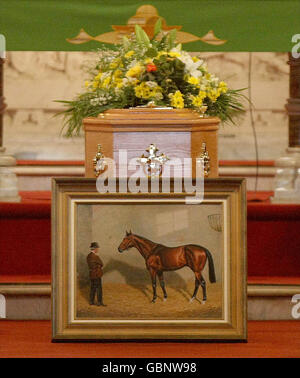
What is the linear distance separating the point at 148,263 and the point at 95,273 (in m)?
0.21

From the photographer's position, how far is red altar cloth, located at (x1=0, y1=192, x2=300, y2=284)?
3.76 m

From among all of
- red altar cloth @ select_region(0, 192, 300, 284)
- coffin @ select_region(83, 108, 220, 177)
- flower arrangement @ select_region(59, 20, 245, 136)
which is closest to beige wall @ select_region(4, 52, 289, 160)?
red altar cloth @ select_region(0, 192, 300, 284)

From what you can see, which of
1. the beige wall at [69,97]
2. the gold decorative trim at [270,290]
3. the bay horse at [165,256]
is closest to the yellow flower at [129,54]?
the bay horse at [165,256]

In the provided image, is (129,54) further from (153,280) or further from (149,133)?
(153,280)

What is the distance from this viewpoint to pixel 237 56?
553cm

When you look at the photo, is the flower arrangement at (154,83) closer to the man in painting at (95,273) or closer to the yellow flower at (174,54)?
the yellow flower at (174,54)

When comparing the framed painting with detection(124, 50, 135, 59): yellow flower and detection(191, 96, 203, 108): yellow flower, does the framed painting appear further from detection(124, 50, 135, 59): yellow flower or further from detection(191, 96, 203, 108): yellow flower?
detection(124, 50, 135, 59): yellow flower

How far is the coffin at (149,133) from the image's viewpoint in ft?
11.2

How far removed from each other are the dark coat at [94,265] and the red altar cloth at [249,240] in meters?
0.59

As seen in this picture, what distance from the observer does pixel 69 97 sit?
17.8 feet

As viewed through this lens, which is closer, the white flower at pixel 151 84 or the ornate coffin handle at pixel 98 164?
the ornate coffin handle at pixel 98 164

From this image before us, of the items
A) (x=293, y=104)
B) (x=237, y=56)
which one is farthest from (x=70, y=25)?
(x=237, y=56)

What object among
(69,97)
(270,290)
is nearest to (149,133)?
(270,290)
